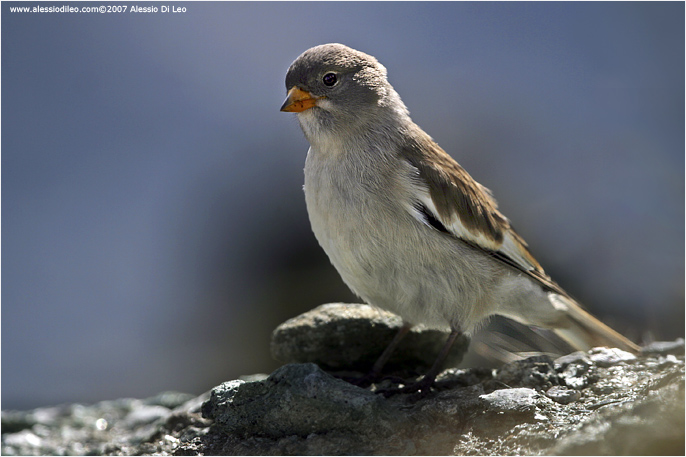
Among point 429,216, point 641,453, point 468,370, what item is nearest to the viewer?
point 641,453

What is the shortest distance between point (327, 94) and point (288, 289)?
386cm

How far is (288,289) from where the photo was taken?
7977 mm

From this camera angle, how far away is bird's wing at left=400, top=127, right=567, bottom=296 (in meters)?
4.36

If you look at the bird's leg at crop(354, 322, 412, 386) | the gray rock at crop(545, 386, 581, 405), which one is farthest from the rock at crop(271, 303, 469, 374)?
the gray rock at crop(545, 386, 581, 405)

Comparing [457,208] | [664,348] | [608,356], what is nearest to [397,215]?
[457,208]

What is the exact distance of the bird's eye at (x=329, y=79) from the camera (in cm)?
457

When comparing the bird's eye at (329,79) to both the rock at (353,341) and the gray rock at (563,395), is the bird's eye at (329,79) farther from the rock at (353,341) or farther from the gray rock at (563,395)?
the gray rock at (563,395)

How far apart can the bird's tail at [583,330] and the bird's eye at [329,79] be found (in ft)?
7.73

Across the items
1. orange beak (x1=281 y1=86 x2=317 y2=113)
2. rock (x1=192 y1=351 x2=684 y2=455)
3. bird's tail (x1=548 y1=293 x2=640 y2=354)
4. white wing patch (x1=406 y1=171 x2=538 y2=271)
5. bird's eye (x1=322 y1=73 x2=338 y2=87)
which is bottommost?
rock (x1=192 y1=351 x2=684 y2=455)

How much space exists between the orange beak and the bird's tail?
2389 mm

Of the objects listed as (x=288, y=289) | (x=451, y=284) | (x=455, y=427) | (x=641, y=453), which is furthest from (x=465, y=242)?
(x=288, y=289)

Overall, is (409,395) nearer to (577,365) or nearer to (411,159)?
(577,365)

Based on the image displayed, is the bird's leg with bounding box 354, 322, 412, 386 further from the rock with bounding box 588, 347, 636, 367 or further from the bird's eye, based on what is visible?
the bird's eye

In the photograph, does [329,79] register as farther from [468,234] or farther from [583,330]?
[583,330]
